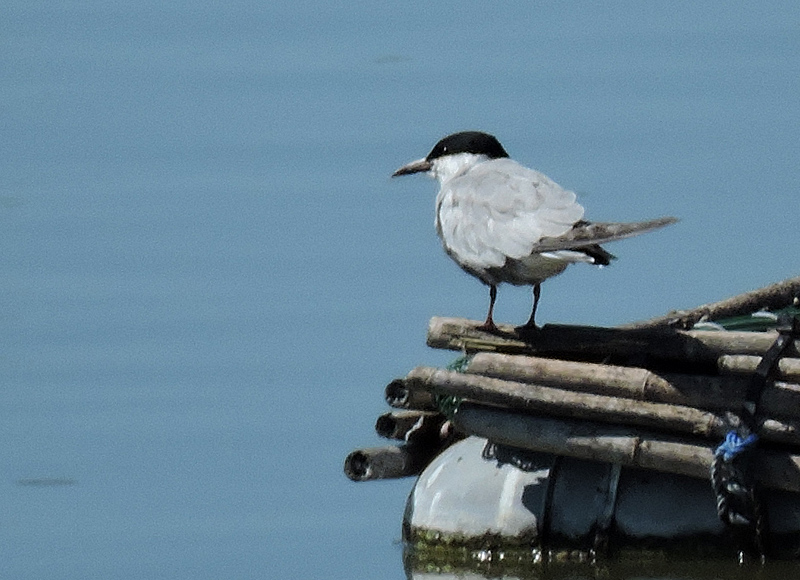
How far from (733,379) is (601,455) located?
0.59 m

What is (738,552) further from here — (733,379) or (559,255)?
(559,255)

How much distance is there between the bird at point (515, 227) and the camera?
7.42 metres

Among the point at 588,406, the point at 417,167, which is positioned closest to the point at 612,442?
the point at 588,406

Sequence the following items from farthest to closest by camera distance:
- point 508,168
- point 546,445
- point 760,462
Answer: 1. point 508,168
2. point 546,445
3. point 760,462

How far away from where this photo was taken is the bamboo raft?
23.9 feet

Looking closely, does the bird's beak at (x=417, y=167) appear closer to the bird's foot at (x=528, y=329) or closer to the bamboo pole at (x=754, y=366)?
the bird's foot at (x=528, y=329)

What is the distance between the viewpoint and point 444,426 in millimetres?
8688

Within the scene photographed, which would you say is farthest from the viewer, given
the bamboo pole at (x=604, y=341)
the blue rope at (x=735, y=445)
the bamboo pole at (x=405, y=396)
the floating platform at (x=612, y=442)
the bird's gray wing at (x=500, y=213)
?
the bamboo pole at (x=405, y=396)

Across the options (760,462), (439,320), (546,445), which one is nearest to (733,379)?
(760,462)

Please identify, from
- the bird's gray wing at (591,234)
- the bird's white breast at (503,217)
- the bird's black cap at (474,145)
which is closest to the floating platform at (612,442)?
the bird's white breast at (503,217)

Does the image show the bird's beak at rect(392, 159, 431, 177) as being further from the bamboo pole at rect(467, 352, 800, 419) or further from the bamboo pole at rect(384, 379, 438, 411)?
the bamboo pole at rect(467, 352, 800, 419)

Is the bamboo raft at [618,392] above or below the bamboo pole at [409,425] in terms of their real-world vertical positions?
above

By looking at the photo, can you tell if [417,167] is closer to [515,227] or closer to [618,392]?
[515,227]

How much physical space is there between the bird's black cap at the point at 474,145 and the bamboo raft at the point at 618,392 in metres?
1.09
